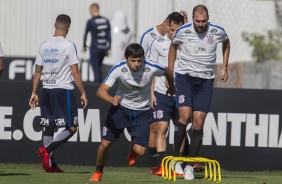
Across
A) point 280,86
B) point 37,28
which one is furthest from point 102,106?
point 37,28

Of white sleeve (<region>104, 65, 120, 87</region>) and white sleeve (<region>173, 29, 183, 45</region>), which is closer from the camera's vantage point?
white sleeve (<region>104, 65, 120, 87</region>)

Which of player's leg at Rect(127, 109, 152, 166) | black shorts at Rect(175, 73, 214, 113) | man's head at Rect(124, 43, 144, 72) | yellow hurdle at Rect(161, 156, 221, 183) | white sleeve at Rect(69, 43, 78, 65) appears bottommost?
yellow hurdle at Rect(161, 156, 221, 183)

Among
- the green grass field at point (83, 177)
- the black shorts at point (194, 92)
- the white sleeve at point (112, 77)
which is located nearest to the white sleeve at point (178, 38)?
the black shorts at point (194, 92)

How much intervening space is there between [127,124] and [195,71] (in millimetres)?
1238

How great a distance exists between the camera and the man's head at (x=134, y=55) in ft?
56.3

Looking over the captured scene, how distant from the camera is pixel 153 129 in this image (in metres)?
19.8

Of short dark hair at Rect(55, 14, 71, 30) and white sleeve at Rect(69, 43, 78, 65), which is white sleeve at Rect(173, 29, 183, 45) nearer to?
white sleeve at Rect(69, 43, 78, 65)

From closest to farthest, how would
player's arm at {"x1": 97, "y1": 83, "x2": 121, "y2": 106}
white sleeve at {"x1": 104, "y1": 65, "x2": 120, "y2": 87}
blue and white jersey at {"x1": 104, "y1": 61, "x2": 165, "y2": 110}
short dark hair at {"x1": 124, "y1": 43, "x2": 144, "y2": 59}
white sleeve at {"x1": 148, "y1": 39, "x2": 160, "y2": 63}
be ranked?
player's arm at {"x1": 97, "y1": 83, "x2": 121, "y2": 106} → short dark hair at {"x1": 124, "y1": 43, "x2": 144, "y2": 59} → white sleeve at {"x1": 104, "y1": 65, "x2": 120, "y2": 87} → blue and white jersey at {"x1": 104, "y1": 61, "x2": 165, "y2": 110} → white sleeve at {"x1": 148, "y1": 39, "x2": 160, "y2": 63}

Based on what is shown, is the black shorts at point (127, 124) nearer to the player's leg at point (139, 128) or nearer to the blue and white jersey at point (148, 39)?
the player's leg at point (139, 128)

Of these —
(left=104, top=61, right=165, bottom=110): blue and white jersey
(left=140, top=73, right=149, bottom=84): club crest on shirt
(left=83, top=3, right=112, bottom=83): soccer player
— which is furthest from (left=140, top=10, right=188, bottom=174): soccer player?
(left=83, top=3, right=112, bottom=83): soccer player

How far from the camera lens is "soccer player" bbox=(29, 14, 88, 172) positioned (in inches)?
746

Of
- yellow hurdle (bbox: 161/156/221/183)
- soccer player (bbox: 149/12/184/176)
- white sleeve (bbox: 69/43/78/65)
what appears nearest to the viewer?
yellow hurdle (bbox: 161/156/221/183)

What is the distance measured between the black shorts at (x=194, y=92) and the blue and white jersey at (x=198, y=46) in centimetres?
8

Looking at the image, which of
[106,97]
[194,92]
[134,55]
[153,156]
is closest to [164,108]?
[153,156]
